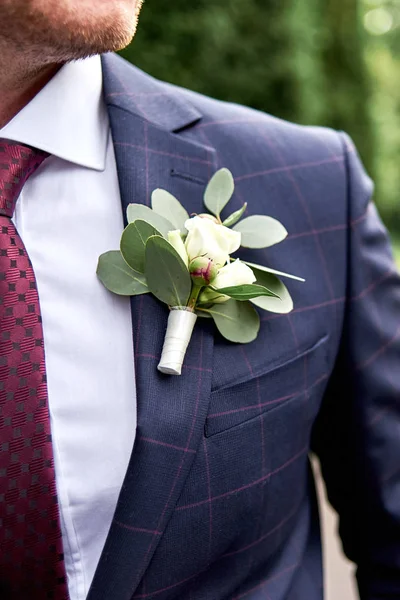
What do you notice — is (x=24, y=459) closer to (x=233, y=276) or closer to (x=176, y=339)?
(x=176, y=339)

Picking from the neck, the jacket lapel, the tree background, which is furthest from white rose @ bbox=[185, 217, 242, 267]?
the tree background

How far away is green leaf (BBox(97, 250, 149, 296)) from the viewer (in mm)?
1012

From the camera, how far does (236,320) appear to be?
1.06 metres

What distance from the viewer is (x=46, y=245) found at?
1.05 m

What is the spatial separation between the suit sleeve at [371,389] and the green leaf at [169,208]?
1.23 feet

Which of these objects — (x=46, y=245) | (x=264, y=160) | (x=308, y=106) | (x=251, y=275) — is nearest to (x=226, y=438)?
(x=251, y=275)

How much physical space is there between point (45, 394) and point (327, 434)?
0.67 m

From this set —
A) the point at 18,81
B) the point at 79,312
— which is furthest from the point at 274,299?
the point at 18,81

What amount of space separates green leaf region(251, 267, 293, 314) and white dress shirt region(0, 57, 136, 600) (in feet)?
0.69

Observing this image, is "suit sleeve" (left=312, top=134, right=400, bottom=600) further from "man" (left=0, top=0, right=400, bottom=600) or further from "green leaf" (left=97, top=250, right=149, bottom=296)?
"green leaf" (left=97, top=250, right=149, bottom=296)

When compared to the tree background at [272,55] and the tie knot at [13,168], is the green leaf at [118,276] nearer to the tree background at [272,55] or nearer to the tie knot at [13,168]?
the tie knot at [13,168]

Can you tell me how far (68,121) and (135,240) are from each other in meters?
0.28

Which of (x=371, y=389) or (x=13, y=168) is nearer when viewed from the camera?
(x=13, y=168)

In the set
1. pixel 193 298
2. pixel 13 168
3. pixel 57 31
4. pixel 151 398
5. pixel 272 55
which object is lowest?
pixel 272 55
